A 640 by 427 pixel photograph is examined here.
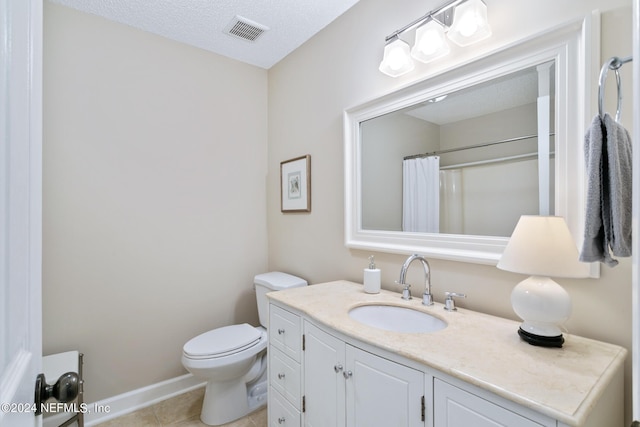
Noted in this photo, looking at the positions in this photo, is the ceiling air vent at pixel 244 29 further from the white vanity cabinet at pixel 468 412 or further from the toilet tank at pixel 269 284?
the white vanity cabinet at pixel 468 412

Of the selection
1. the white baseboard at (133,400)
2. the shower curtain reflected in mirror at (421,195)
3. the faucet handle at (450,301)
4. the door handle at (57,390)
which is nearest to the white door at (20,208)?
the door handle at (57,390)

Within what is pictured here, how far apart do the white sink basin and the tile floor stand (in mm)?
1066

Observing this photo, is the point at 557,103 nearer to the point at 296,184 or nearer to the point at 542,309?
the point at 542,309

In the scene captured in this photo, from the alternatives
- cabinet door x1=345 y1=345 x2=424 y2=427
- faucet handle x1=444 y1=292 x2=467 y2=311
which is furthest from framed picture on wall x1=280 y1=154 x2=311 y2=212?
cabinet door x1=345 y1=345 x2=424 y2=427

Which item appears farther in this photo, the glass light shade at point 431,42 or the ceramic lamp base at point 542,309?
the glass light shade at point 431,42

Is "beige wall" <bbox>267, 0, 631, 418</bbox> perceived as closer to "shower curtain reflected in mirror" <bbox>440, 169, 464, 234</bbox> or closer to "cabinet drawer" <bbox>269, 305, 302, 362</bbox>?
"shower curtain reflected in mirror" <bbox>440, 169, 464, 234</bbox>

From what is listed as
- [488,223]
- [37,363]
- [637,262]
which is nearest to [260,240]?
[488,223]

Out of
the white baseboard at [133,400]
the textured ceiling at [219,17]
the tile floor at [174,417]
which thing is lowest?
the tile floor at [174,417]

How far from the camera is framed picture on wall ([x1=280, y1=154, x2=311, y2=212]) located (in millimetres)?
2205

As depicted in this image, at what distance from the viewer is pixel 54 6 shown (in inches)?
70.0

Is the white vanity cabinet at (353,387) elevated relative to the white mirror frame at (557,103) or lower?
lower

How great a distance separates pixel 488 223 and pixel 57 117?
2.39m

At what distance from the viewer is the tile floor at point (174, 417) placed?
1840mm

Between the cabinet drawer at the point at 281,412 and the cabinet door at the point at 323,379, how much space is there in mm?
91
